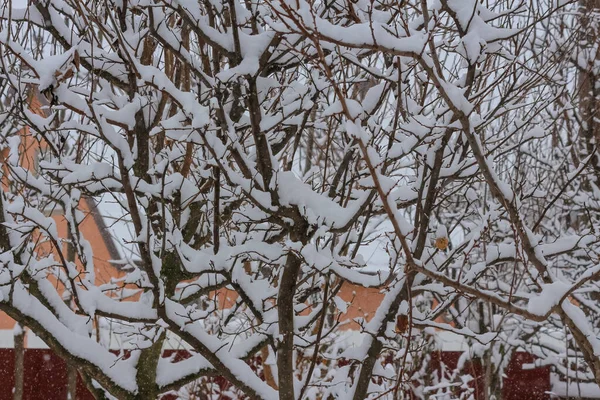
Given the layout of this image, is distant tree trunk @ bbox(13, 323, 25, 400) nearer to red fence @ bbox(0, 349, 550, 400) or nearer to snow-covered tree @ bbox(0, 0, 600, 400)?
red fence @ bbox(0, 349, 550, 400)

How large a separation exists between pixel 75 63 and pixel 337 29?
1.12 m

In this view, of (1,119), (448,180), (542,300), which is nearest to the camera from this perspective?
(542,300)

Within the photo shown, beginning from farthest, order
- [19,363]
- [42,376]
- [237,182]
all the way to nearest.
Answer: [42,376]
[19,363]
[237,182]

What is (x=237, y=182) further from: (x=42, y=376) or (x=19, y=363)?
(x=42, y=376)

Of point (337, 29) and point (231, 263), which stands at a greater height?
point (337, 29)

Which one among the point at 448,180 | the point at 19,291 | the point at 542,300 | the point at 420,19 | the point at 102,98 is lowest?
the point at 542,300

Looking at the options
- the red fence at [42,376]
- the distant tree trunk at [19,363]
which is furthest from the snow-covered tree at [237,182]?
the red fence at [42,376]

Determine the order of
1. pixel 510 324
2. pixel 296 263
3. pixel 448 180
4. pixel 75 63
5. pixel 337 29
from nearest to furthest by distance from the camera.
A: 1. pixel 337 29
2. pixel 75 63
3. pixel 296 263
4. pixel 448 180
5. pixel 510 324

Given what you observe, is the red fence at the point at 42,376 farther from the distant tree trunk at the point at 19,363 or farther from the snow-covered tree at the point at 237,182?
the snow-covered tree at the point at 237,182

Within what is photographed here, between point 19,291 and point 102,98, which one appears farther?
point 102,98

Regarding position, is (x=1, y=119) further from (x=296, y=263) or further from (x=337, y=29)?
(x=337, y=29)

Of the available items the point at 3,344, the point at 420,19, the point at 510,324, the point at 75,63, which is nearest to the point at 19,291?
the point at 75,63

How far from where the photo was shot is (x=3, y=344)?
11.5m

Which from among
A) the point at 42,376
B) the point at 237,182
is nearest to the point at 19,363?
the point at 42,376
